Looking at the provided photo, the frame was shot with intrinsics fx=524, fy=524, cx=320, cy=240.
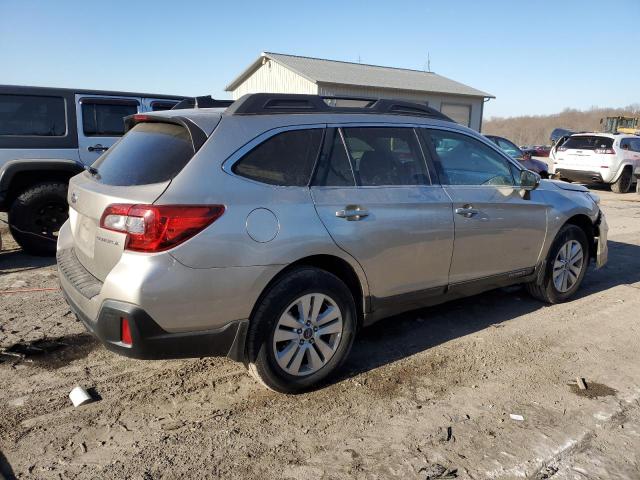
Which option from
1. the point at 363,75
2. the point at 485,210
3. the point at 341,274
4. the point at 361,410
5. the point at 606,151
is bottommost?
the point at 361,410

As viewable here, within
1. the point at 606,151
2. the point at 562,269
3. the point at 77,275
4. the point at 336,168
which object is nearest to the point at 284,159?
the point at 336,168

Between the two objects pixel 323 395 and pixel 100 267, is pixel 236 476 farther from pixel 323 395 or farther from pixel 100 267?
pixel 100 267

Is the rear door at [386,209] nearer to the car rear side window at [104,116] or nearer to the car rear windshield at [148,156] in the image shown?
the car rear windshield at [148,156]

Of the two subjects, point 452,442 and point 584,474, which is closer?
point 584,474

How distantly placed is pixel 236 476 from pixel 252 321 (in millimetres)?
818

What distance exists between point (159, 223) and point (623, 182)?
16.7m

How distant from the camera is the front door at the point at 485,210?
4.00 metres

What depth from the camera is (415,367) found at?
3701 millimetres

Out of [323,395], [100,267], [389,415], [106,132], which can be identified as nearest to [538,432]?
[389,415]

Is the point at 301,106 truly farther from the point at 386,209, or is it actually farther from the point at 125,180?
the point at 125,180

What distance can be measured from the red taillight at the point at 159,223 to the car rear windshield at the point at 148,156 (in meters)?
0.23

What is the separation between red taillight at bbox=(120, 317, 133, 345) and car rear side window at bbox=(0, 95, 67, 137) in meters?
4.62

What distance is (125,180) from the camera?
2988 millimetres

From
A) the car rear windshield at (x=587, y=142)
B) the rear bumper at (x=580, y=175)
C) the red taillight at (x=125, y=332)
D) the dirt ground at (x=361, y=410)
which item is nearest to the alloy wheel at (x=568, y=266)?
the dirt ground at (x=361, y=410)
